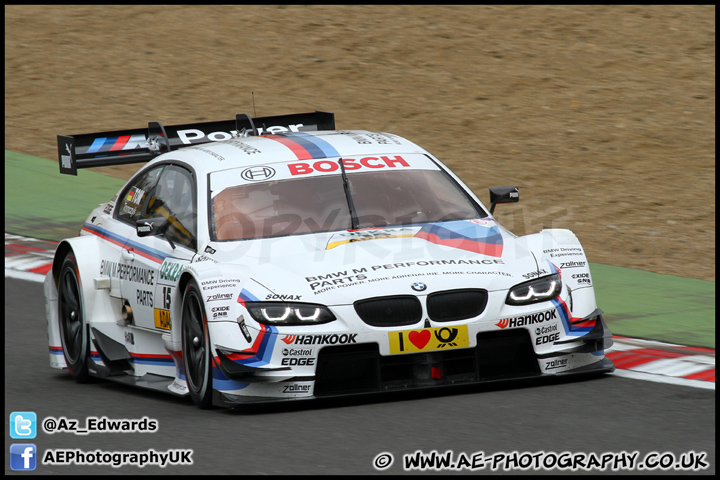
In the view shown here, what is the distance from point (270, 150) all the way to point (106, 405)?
192 centimetres

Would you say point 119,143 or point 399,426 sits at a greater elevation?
point 119,143

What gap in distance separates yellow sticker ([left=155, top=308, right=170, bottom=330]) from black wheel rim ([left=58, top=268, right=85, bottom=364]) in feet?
3.49

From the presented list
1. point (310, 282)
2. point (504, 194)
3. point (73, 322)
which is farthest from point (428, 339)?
point (73, 322)

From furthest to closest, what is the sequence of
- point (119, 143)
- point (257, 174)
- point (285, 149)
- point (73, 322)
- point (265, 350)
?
point (119, 143) → point (73, 322) → point (285, 149) → point (257, 174) → point (265, 350)

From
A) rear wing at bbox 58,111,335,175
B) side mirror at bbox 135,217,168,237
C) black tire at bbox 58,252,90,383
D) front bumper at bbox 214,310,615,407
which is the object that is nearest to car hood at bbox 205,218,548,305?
front bumper at bbox 214,310,615,407

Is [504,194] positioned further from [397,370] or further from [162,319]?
[162,319]

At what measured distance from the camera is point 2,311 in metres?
10.2

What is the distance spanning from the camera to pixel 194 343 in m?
6.96

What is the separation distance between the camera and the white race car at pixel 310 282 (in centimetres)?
650

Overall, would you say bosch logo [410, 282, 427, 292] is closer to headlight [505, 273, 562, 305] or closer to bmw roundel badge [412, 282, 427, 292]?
bmw roundel badge [412, 282, 427, 292]

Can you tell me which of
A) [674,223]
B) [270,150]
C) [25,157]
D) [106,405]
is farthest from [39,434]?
[25,157]

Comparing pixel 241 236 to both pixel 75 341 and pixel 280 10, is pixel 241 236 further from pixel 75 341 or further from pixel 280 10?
pixel 280 10

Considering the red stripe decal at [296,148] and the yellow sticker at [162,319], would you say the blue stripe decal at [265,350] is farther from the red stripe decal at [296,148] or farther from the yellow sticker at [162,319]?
the red stripe decal at [296,148]

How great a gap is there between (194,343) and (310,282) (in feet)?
2.79
